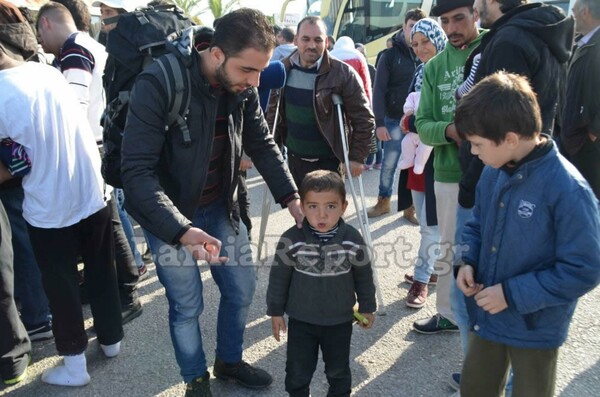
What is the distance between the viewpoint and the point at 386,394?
279 centimetres

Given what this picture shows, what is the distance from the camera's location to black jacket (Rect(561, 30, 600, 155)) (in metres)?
3.75

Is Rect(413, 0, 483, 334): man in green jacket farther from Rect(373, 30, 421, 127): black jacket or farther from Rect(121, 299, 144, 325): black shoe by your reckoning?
Rect(373, 30, 421, 127): black jacket

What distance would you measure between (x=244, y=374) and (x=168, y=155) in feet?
4.44

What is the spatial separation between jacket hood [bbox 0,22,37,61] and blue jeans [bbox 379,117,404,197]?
3.93m

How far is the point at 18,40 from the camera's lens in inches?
107

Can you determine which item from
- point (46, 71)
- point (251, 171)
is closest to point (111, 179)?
point (46, 71)

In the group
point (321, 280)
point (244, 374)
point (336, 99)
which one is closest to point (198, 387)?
point (244, 374)

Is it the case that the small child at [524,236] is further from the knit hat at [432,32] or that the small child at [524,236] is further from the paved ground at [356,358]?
the knit hat at [432,32]

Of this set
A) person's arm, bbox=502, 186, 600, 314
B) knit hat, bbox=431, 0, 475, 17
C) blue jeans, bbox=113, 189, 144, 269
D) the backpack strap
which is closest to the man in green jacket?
knit hat, bbox=431, 0, 475, 17

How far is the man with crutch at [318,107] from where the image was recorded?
363 cm

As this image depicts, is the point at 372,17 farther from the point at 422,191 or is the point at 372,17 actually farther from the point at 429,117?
the point at 429,117

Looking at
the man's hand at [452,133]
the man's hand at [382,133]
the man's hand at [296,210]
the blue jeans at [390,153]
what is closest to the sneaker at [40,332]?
the man's hand at [296,210]

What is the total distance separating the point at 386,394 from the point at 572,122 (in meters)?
2.55

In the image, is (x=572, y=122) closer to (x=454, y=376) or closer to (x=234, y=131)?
(x=454, y=376)
